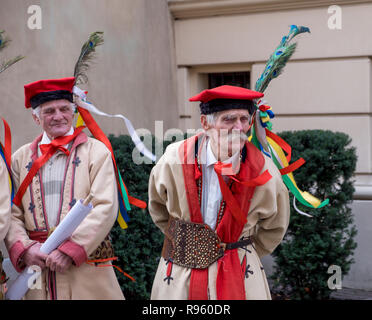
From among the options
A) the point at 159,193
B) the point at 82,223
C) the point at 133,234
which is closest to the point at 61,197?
the point at 82,223

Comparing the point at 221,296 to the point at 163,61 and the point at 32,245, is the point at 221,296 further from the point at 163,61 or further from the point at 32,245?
the point at 163,61

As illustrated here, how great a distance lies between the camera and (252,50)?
738 cm

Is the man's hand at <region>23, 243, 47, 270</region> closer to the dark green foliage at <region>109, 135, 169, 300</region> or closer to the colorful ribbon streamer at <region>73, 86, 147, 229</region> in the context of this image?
the colorful ribbon streamer at <region>73, 86, 147, 229</region>

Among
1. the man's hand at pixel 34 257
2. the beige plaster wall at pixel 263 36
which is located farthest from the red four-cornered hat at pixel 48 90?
the beige plaster wall at pixel 263 36

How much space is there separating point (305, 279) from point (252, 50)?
2956mm

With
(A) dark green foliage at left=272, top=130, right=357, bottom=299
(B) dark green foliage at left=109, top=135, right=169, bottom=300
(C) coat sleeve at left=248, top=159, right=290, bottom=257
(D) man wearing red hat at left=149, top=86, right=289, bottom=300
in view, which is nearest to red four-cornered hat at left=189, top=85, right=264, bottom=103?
(D) man wearing red hat at left=149, top=86, right=289, bottom=300

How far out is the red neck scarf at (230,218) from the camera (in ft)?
10.7

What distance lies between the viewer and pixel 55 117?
3711 mm

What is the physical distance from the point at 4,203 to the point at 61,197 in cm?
35

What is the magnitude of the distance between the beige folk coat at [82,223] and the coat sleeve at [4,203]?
15cm

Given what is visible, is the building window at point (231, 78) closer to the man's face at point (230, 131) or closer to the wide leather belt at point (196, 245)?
the man's face at point (230, 131)

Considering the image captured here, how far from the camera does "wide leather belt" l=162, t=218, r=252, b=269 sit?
3326 millimetres

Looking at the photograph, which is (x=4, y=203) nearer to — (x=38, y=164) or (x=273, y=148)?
(x=38, y=164)

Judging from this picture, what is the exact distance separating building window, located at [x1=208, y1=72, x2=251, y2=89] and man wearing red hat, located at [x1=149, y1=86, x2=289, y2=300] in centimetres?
443
